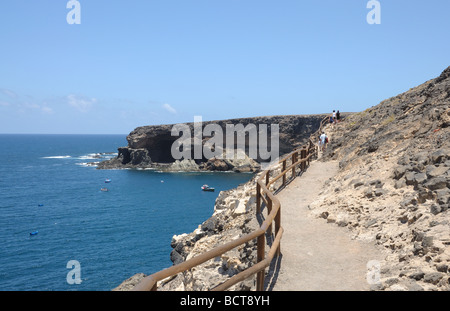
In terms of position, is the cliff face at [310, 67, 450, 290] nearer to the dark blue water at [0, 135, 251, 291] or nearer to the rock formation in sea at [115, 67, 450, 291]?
the rock formation in sea at [115, 67, 450, 291]

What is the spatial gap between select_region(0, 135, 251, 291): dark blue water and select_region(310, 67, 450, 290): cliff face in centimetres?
2257

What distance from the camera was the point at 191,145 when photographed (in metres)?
99.5

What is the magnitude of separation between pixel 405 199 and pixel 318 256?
122 inches

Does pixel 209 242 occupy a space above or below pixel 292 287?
below

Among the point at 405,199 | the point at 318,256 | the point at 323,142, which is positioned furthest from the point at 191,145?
the point at 318,256

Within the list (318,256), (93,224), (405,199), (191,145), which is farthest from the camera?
(191,145)

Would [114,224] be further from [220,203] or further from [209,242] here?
[209,242]

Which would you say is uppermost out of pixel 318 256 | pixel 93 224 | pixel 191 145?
pixel 318 256

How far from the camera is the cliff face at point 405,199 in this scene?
558 cm

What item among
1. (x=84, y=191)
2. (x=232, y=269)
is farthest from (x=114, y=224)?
(x=232, y=269)

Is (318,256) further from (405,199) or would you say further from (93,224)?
(93,224)

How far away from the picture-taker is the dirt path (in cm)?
561

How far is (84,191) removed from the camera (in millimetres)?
64688
